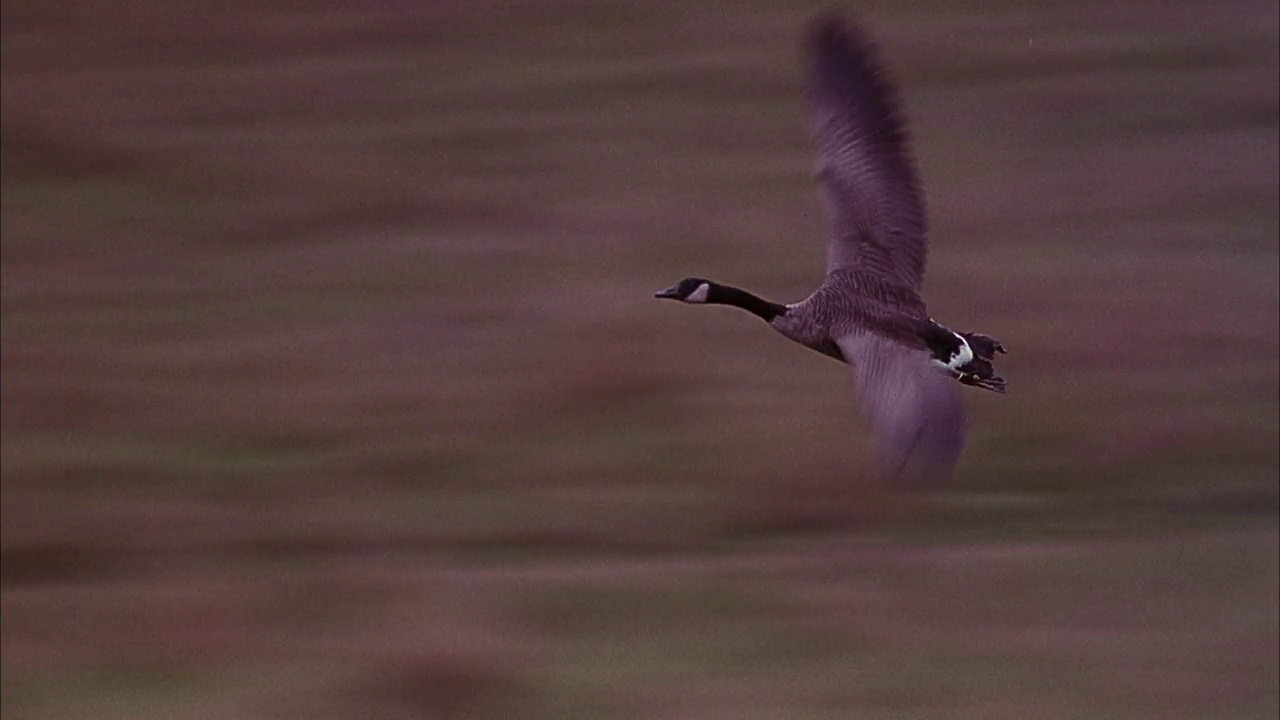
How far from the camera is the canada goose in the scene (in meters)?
4.30

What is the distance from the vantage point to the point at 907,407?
13.6ft

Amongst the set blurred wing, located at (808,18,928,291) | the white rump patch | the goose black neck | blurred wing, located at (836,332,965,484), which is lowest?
blurred wing, located at (836,332,965,484)

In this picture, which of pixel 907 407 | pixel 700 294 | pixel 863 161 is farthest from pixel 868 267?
pixel 907 407

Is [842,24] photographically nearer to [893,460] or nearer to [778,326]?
[778,326]

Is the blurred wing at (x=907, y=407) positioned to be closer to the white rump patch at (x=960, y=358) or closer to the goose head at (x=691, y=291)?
the white rump patch at (x=960, y=358)

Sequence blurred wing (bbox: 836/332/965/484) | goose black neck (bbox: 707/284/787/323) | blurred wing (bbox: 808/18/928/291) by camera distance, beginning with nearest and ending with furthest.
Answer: blurred wing (bbox: 836/332/965/484)
goose black neck (bbox: 707/284/787/323)
blurred wing (bbox: 808/18/928/291)

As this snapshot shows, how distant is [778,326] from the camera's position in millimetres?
4504

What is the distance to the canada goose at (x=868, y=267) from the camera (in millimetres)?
4305

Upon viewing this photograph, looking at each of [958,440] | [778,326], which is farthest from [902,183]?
[958,440]

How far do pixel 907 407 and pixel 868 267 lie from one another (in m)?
0.60

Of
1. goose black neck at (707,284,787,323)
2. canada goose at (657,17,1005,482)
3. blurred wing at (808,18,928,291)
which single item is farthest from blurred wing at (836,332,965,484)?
blurred wing at (808,18,928,291)

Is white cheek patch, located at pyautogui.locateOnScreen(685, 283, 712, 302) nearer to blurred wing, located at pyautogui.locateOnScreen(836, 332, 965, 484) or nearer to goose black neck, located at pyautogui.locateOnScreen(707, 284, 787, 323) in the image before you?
goose black neck, located at pyautogui.locateOnScreen(707, 284, 787, 323)

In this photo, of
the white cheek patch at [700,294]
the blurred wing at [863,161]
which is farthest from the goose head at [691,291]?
the blurred wing at [863,161]

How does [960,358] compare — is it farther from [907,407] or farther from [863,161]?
[863,161]
